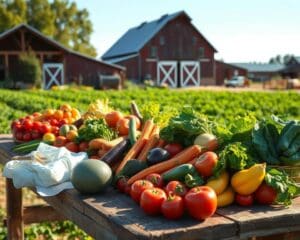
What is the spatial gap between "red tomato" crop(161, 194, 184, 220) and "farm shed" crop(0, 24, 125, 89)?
120 feet

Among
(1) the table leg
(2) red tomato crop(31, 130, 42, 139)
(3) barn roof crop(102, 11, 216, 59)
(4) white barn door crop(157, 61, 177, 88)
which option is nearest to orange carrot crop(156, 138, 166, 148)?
(2) red tomato crop(31, 130, 42, 139)

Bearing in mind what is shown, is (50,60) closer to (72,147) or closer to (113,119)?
(113,119)

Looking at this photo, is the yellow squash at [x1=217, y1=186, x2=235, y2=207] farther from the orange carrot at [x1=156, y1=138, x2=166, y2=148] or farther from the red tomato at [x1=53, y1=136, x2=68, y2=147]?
the red tomato at [x1=53, y1=136, x2=68, y2=147]

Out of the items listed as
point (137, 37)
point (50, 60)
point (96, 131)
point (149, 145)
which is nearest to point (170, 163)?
point (149, 145)

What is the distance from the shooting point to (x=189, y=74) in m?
49.4

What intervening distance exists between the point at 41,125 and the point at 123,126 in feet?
3.46

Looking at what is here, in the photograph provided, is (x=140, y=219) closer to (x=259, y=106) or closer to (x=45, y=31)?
(x=259, y=106)

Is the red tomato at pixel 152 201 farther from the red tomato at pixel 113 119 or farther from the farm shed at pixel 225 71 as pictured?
the farm shed at pixel 225 71

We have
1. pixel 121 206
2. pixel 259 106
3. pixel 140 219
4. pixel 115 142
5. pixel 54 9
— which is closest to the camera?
pixel 140 219

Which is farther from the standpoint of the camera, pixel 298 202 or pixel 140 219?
pixel 298 202

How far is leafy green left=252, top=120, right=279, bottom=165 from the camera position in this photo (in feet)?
10.2

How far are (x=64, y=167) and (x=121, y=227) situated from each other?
3.25ft

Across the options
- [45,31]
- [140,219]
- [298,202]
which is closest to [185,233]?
[140,219]

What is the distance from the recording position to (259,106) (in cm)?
2138
